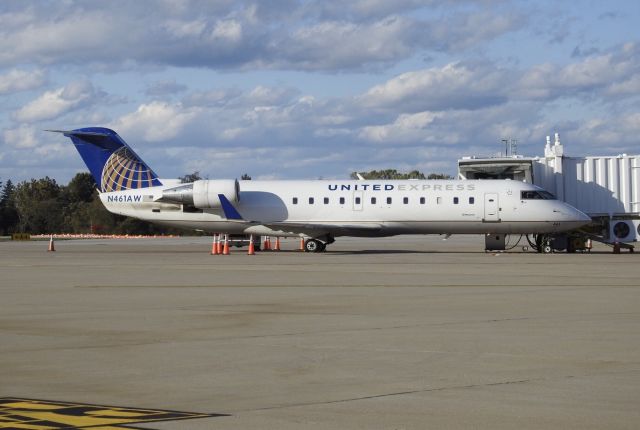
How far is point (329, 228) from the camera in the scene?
45250 millimetres

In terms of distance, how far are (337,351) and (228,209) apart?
113 feet

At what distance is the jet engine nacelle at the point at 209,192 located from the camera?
4612 cm

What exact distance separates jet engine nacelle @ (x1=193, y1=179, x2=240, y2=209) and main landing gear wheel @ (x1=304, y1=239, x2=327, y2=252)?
158 inches

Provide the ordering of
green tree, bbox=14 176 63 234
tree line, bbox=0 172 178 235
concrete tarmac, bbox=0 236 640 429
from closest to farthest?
1. concrete tarmac, bbox=0 236 640 429
2. tree line, bbox=0 172 178 235
3. green tree, bbox=14 176 63 234

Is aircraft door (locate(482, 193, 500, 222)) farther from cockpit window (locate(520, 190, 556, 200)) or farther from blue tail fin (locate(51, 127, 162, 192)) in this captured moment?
blue tail fin (locate(51, 127, 162, 192))

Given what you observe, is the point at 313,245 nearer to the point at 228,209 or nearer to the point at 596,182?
the point at 228,209

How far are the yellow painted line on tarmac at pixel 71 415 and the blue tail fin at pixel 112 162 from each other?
40112 mm

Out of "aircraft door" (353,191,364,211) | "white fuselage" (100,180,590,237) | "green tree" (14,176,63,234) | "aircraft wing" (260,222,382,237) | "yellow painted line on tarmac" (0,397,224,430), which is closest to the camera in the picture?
"yellow painted line on tarmac" (0,397,224,430)

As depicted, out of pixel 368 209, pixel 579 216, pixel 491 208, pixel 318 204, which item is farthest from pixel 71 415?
pixel 318 204

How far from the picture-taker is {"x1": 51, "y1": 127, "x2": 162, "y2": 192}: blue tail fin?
48438 mm

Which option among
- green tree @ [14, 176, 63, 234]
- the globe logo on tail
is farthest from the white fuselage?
green tree @ [14, 176, 63, 234]

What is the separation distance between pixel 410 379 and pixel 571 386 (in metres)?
1.61

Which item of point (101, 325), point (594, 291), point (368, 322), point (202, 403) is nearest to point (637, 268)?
point (594, 291)

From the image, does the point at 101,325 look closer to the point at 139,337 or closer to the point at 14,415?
the point at 139,337
